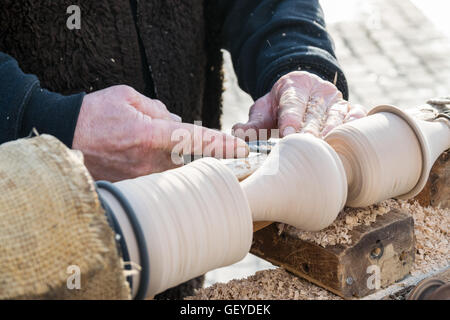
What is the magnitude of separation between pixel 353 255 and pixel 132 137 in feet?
1.65

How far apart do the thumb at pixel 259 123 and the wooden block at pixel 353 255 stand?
1.19ft

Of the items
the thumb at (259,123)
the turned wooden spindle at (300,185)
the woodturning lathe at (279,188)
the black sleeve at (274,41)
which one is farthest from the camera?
the black sleeve at (274,41)

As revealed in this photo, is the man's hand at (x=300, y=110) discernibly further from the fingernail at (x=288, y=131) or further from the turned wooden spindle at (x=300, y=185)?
the turned wooden spindle at (x=300, y=185)

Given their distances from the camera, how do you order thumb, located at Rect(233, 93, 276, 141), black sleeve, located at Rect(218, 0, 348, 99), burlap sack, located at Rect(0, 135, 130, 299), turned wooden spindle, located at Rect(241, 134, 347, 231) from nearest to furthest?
1. burlap sack, located at Rect(0, 135, 130, 299)
2. turned wooden spindle, located at Rect(241, 134, 347, 231)
3. thumb, located at Rect(233, 93, 276, 141)
4. black sleeve, located at Rect(218, 0, 348, 99)

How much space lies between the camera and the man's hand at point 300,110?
1147mm

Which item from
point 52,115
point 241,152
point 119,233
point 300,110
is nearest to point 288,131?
point 300,110

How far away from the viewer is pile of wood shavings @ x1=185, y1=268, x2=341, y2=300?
2.52 ft

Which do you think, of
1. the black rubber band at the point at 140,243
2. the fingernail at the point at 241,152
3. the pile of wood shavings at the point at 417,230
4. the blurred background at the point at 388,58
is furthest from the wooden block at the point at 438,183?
the blurred background at the point at 388,58

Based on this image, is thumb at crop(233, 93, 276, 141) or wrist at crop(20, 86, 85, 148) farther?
thumb at crop(233, 93, 276, 141)

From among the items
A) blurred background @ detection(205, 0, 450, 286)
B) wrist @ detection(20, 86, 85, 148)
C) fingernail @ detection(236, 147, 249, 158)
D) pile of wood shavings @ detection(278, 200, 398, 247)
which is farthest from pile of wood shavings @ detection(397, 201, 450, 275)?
blurred background @ detection(205, 0, 450, 286)

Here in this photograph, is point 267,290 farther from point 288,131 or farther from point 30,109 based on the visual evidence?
point 30,109

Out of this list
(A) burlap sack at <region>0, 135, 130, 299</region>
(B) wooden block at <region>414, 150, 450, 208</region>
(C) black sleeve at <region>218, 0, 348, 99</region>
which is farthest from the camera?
(C) black sleeve at <region>218, 0, 348, 99</region>

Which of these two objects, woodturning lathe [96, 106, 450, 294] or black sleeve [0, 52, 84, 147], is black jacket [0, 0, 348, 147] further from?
woodturning lathe [96, 106, 450, 294]

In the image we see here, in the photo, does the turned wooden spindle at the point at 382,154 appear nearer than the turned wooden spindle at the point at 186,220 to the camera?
No
